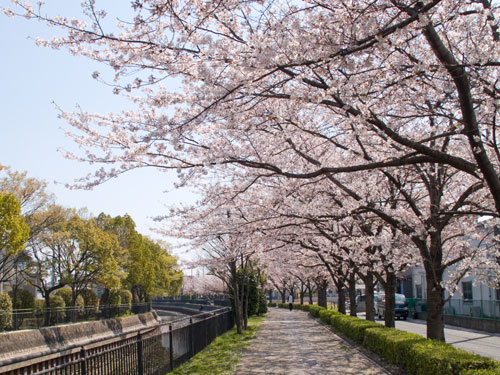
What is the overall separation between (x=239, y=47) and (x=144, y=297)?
5959 cm

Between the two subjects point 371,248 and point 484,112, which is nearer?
point 484,112

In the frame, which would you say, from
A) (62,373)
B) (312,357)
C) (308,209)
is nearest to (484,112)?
(308,209)

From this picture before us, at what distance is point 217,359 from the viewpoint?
13445mm

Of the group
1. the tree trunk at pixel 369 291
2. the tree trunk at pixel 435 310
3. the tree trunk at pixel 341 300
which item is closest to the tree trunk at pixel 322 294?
the tree trunk at pixel 341 300

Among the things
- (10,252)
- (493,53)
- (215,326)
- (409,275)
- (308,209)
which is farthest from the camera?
(409,275)

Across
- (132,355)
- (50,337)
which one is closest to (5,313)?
(50,337)

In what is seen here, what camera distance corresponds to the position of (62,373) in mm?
6238

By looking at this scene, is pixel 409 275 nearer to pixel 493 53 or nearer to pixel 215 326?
pixel 215 326

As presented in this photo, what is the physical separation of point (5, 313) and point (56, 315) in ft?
22.0

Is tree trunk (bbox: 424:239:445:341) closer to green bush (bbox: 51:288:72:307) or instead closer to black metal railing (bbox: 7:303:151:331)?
black metal railing (bbox: 7:303:151:331)

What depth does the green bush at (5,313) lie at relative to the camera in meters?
21.3

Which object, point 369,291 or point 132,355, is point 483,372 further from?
point 369,291

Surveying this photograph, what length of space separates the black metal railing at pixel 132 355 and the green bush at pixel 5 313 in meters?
9.94

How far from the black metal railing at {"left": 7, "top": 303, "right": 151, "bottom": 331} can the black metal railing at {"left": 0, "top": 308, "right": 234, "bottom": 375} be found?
449 inches
